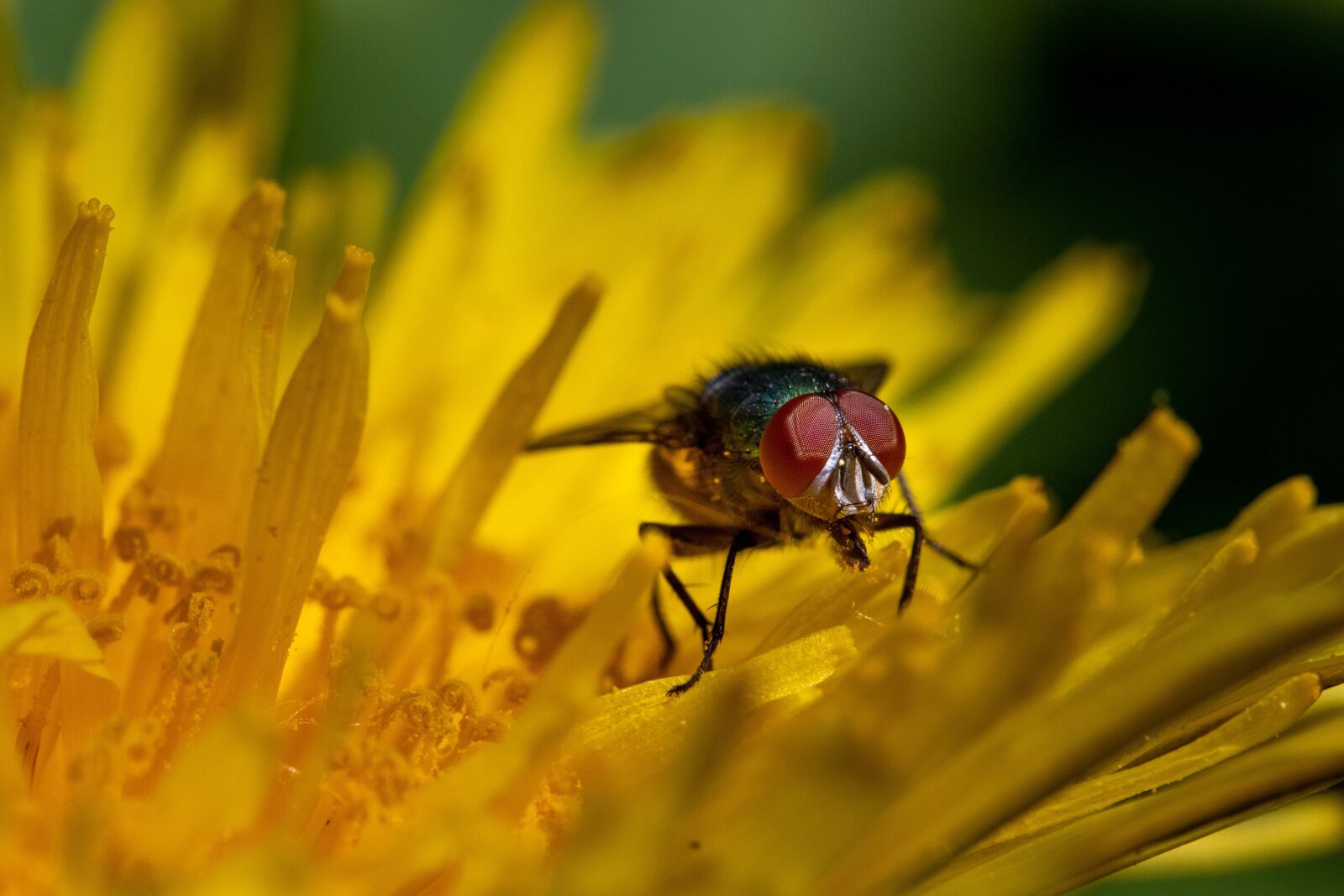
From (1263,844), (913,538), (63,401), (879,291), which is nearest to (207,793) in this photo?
(63,401)

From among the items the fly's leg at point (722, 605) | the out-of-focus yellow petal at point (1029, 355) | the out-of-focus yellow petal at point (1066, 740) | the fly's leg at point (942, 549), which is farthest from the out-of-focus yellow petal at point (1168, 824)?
the out-of-focus yellow petal at point (1029, 355)

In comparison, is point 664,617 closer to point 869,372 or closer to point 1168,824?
point 869,372

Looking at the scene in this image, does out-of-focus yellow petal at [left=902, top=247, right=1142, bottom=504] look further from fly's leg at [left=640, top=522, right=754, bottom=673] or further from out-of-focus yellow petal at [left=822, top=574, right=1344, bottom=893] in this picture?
out-of-focus yellow petal at [left=822, top=574, right=1344, bottom=893]

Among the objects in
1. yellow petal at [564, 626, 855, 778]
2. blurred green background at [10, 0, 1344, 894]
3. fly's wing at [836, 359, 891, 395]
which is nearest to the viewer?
yellow petal at [564, 626, 855, 778]

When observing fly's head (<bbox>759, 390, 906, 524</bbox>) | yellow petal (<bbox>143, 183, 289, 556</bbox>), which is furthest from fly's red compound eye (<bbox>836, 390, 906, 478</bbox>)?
yellow petal (<bbox>143, 183, 289, 556</bbox>)

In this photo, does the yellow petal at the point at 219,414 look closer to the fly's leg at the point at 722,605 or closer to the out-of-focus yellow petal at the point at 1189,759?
the fly's leg at the point at 722,605

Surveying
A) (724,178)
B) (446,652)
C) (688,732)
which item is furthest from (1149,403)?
(688,732)
